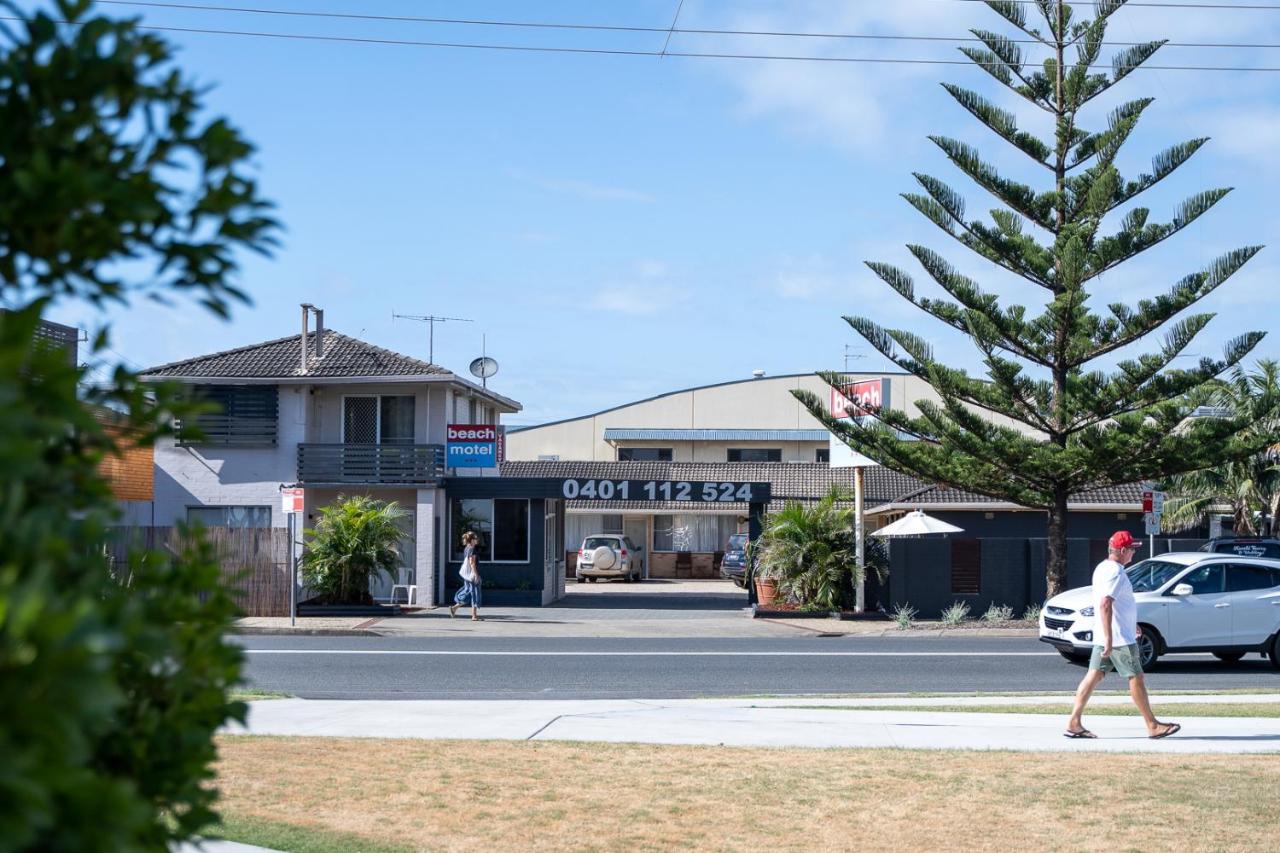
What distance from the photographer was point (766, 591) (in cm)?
3058

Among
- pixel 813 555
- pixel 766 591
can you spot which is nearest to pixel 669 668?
pixel 813 555

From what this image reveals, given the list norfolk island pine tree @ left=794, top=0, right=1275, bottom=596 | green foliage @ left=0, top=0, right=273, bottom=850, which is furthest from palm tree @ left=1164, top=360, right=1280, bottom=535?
green foliage @ left=0, top=0, right=273, bottom=850

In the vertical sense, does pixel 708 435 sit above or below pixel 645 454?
above

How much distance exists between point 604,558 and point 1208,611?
27.9 m

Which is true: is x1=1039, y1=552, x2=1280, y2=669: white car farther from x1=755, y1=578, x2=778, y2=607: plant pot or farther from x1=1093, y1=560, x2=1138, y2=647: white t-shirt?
x1=755, y1=578, x2=778, y2=607: plant pot

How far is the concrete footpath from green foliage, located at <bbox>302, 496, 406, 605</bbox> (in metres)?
14.7

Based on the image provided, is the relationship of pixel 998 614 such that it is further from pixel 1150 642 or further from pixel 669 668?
pixel 669 668

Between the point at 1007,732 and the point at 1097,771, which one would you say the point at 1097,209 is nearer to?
the point at 1007,732

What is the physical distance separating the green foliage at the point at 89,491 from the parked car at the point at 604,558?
4178 centimetres

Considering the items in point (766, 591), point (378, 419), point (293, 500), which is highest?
point (378, 419)

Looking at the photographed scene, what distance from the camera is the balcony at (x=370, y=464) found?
32188 mm

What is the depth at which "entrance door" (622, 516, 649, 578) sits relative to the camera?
1981 inches

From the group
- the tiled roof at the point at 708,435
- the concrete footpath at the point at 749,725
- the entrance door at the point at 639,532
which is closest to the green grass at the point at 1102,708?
the concrete footpath at the point at 749,725

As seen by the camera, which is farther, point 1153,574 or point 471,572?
point 471,572
